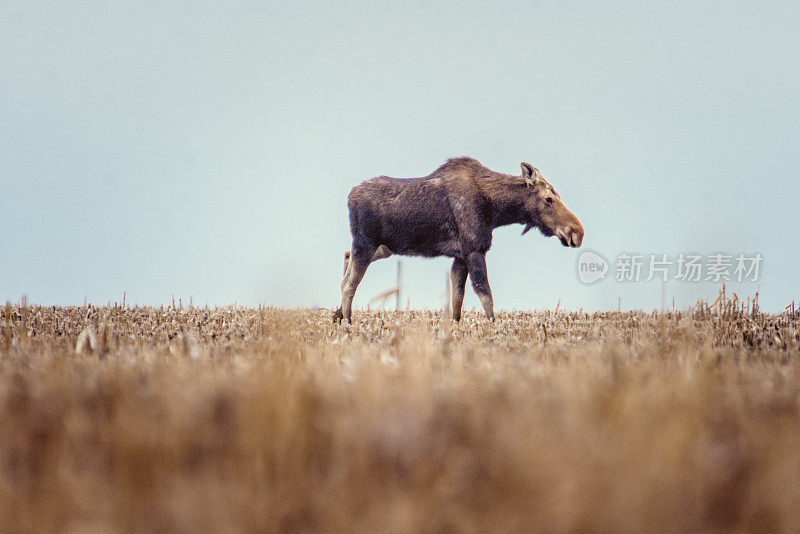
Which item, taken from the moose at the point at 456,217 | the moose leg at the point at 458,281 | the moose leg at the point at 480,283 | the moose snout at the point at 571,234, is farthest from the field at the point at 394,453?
the moose leg at the point at 458,281

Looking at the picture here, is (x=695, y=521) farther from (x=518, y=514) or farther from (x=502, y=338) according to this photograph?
(x=502, y=338)

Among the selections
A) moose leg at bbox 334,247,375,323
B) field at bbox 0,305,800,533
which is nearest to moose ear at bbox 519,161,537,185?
moose leg at bbox 334,247,375,323

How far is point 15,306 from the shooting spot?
11.2m

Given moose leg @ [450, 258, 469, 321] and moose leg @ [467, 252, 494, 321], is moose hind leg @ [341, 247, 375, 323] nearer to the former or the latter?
moose leg @ [450, 258, 469, 321]

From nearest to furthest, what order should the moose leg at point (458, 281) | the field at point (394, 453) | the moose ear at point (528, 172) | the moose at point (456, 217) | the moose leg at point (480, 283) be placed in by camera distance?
the field at point (394, 453), the moose leg at point (480, 283), the moose at point (456, 217), the moose ear at point (528, 172), the moose leg at point (458, 281)

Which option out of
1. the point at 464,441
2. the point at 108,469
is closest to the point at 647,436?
the point at 464,441

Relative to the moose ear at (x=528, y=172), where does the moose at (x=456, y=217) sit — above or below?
below

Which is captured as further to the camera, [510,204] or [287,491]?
[510,204]

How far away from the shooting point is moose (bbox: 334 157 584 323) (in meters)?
9.94

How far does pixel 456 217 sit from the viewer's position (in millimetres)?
9969

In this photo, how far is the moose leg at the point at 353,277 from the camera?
10.2 metres

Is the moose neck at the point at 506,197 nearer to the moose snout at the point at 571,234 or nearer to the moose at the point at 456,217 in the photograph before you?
the moose at the point at 456,217

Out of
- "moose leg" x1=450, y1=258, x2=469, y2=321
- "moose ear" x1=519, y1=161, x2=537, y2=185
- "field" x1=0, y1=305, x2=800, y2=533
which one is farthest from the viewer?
"moose leg" x1=450, y1=258, x2=469, y2=321

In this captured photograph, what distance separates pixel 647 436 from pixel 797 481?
330mm
